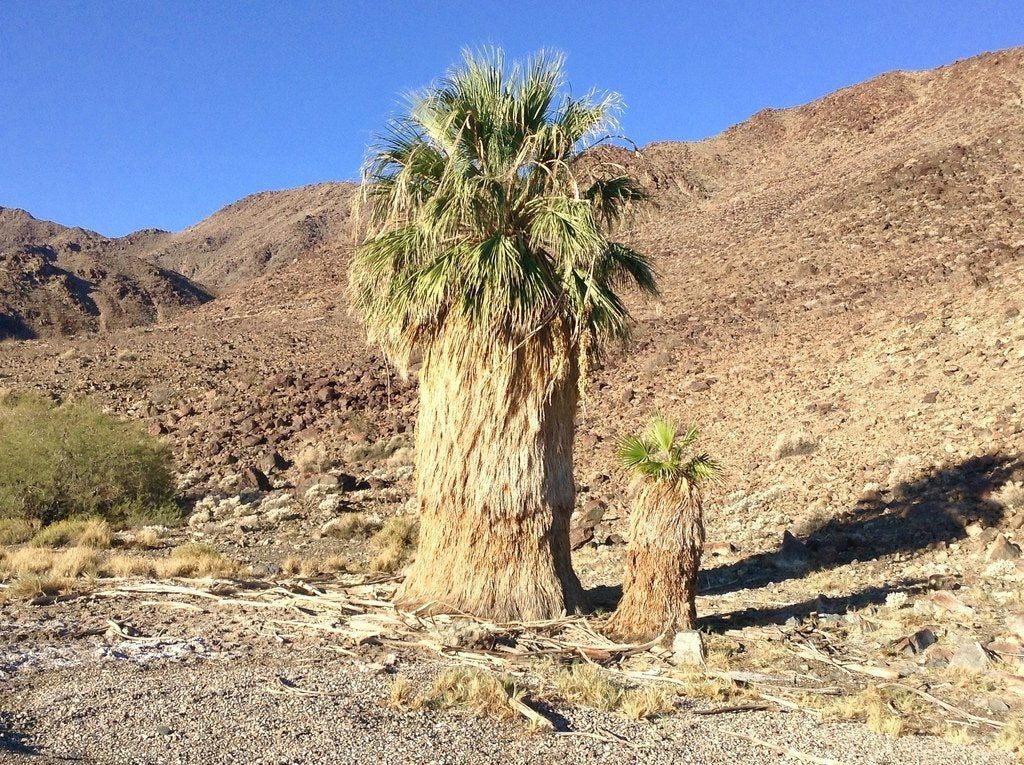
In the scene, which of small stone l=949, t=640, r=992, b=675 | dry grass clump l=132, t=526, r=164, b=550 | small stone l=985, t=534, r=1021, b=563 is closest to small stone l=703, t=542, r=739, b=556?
small stone l=985, t=534, r=1021, b=563

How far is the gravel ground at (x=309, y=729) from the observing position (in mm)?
5723

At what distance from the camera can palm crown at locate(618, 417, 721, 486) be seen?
8836 mm

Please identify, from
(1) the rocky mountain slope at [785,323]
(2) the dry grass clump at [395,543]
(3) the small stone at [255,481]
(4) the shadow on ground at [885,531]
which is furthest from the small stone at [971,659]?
(3) the small stone at [255,481]

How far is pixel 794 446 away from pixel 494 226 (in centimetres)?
976

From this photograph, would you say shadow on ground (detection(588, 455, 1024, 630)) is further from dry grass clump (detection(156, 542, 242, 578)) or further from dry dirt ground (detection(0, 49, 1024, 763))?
dry grass clump (detection(156, 542, 242, 578))

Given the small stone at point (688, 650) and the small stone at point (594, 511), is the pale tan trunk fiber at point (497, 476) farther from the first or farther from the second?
the small stone at point (594, 511)

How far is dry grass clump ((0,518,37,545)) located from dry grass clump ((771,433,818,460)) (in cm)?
1305

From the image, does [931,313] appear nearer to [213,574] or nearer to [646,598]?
[646,598]

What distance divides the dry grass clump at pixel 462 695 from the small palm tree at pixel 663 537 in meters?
Answer: 2.08

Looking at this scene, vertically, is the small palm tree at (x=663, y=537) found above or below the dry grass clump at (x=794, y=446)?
below

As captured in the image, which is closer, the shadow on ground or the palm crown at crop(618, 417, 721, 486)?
the palm crown at crop(618, 417, 721, 486)

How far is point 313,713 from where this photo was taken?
21.2ft

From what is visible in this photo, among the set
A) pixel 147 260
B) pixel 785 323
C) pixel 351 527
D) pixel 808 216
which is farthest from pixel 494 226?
pixel 147 260

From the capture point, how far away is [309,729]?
20.2ft
